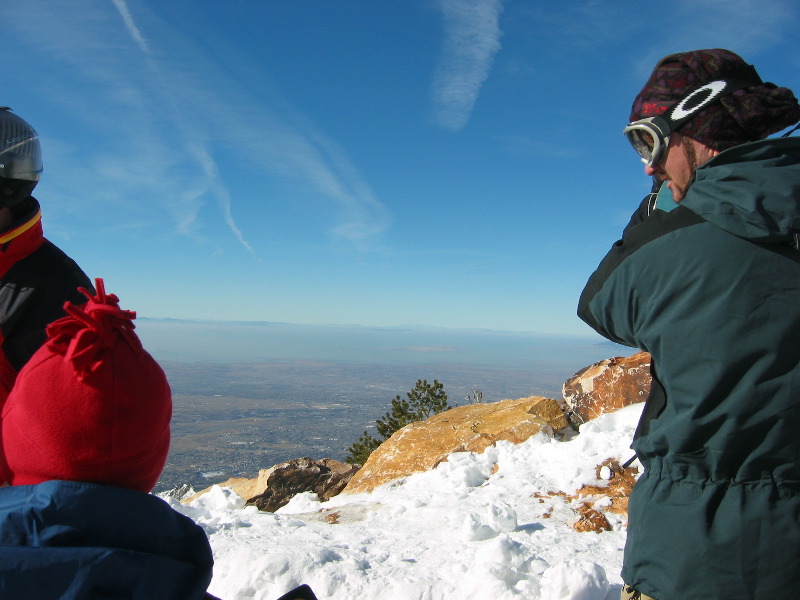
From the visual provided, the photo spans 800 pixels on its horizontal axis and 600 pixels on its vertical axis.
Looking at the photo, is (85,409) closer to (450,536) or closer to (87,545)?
(87,545)

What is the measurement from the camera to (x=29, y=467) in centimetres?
140

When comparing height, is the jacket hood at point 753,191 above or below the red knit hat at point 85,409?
above

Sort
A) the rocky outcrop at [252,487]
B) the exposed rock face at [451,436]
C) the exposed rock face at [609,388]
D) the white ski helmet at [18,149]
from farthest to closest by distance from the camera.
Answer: the rocky outcrop at [252,487]
the exposed rock face at [609,388]
the exposed rock face at [451,436]
the white ski helmet at [18,149]

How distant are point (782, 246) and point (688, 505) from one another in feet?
2.37

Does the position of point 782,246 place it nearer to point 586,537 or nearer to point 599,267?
point 599,267

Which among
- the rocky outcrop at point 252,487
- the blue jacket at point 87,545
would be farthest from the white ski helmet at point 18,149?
the rocky outcrop at point 252,487

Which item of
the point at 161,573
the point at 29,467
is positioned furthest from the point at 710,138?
the point at 29,467

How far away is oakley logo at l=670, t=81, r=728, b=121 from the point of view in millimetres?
1609

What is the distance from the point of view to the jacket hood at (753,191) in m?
1.42

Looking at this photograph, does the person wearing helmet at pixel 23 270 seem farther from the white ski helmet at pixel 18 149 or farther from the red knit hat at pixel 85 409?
the red knit hat at pixel 85 409

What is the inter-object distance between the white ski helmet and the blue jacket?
1.92 meters

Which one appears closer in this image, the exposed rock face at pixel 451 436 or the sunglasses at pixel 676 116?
the sunglasses at pixel 676 116

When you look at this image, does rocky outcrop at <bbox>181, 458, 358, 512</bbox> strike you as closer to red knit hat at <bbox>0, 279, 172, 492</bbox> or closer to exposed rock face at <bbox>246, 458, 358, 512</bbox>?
exposed rock face at <bbox>246, 458, 358, 512</bbox>

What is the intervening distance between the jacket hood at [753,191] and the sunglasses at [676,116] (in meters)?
0.17
